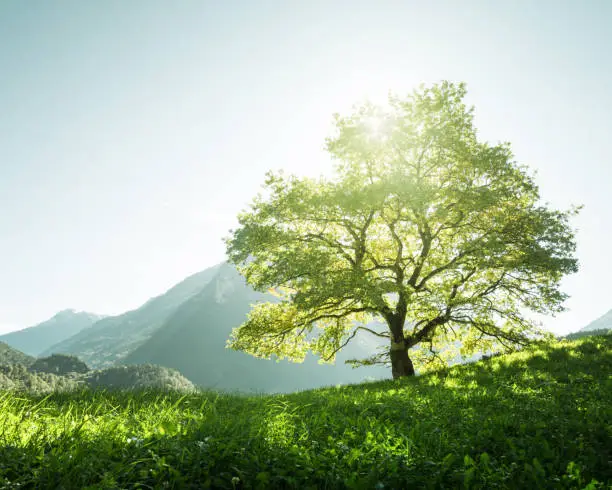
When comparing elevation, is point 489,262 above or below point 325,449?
above

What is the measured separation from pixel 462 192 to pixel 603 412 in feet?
43.3

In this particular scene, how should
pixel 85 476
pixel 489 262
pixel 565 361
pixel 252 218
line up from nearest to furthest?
pixel 85 476 < pixel 565 361 < pixel 489 262 < pixel 252 218

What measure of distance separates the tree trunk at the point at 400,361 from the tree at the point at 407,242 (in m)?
0.06

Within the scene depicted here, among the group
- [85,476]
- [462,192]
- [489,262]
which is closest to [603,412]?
[85,476]

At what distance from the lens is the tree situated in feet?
58.5

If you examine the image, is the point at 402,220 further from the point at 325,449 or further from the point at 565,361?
the point at 325,449

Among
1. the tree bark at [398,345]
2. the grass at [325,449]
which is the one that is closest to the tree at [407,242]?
the tree bark at [398,345]

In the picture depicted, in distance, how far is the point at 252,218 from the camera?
2125 centimetres

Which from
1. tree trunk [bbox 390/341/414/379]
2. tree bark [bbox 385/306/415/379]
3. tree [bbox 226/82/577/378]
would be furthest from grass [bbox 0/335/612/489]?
tree trunk [bbox 390/341/414/379]

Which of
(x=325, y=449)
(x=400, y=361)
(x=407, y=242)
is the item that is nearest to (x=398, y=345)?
(x=400, y=361)

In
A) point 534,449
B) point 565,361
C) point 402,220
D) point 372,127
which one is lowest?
point 565,361

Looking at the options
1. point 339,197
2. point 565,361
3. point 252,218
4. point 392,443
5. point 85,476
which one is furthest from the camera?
point 252,218

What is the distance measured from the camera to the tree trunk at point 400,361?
21.4m

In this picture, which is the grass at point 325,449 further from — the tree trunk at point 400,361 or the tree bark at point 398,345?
the tree trunk at point 400,361
